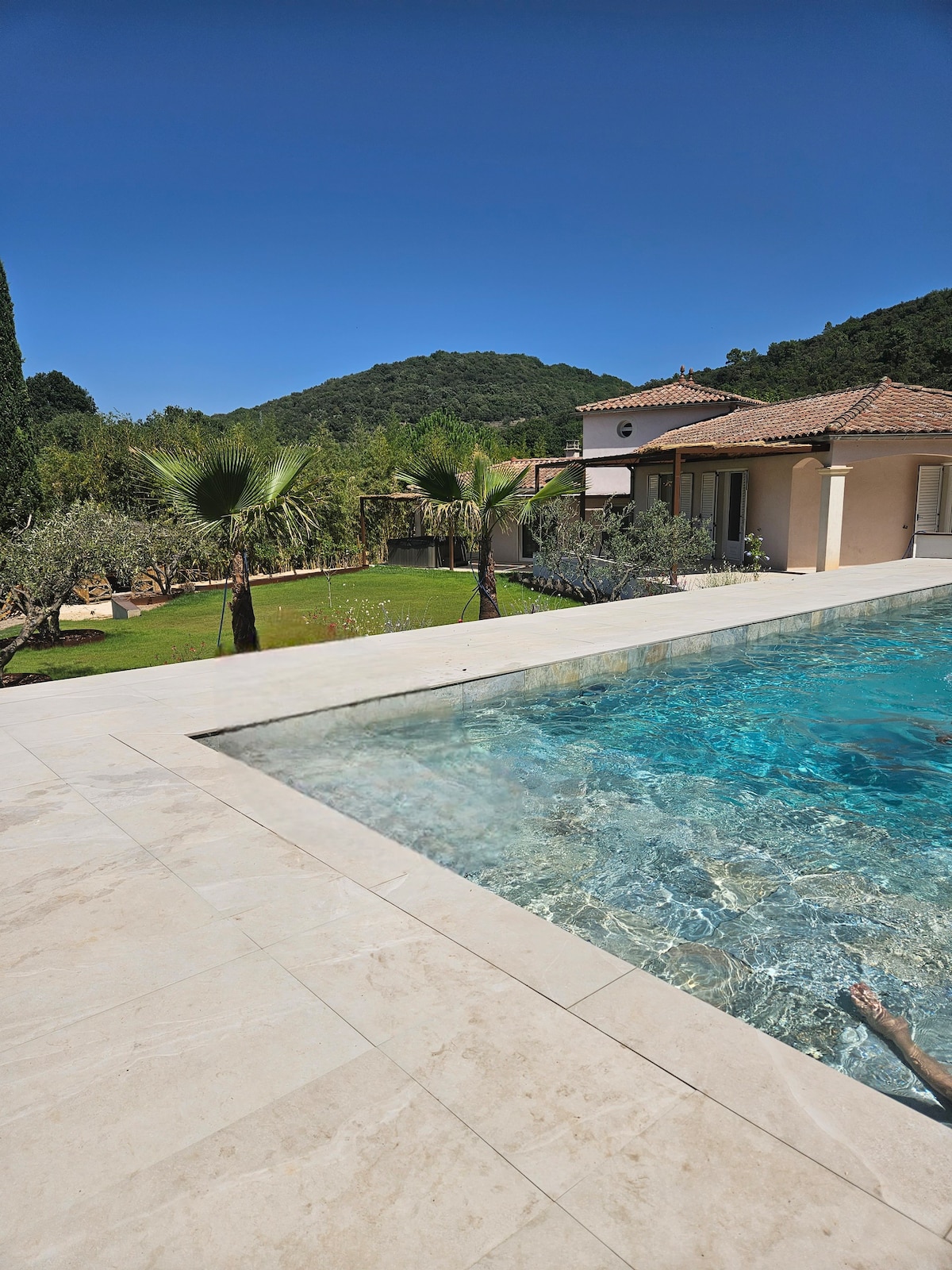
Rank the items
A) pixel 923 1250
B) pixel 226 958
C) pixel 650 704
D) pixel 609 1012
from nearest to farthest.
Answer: pixel 923 1250, pixel 609 1012, pixel 226 958, pixel 650 704

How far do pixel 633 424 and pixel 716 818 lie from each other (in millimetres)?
25718

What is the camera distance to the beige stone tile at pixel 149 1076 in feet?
6.27

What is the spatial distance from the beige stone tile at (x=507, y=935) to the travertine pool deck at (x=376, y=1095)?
1cm

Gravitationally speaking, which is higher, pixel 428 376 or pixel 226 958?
pixel 428 376

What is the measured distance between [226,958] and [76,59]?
61.5 feet

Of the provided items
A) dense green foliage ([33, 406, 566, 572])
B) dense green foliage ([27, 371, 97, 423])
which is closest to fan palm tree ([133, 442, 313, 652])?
dense green foliage ([33, 406, 566, 572])

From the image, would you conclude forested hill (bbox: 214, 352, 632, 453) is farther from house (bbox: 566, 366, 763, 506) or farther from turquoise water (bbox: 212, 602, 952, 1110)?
turquoise water (bbox: 212, 602, 952, 1110)

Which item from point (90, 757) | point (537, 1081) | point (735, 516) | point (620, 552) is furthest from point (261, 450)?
point (537, 1081)

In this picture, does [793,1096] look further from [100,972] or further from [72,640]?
[72,640]

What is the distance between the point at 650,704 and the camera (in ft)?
24.9

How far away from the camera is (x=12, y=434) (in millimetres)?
13453

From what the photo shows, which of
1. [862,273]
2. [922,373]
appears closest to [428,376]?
[862,273]

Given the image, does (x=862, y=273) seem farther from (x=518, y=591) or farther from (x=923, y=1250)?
(x=923, y=1250)

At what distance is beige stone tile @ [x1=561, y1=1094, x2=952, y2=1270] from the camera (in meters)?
1.65
